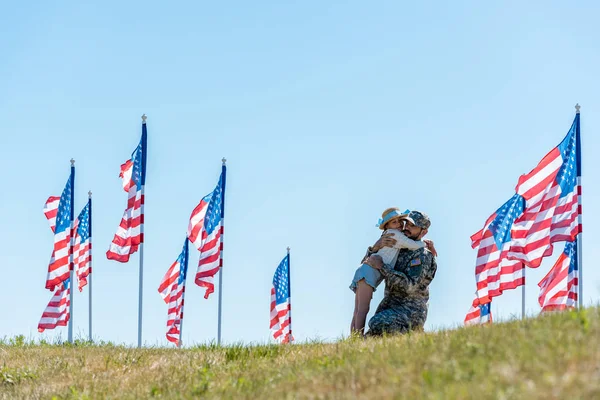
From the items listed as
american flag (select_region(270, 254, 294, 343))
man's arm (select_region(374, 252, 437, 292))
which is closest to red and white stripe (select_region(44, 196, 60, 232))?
american flag (select_region(270, 254, 294, 343))

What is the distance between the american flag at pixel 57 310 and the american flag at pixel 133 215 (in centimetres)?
439

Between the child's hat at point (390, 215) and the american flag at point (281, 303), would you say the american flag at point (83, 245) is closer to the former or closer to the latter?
the american flag at point (281, 303)

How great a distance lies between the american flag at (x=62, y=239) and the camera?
75.4 feet

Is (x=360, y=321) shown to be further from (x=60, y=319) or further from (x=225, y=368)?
(x=60, y=319)

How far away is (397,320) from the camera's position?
36.2 feet

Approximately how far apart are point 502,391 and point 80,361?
712 centimetres

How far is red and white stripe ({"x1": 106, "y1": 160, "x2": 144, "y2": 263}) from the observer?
2033cm

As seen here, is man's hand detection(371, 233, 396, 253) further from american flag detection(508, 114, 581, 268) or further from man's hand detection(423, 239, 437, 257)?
american flag detection(508, 114, 581, 268)

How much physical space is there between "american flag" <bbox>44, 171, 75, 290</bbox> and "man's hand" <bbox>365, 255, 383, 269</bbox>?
1340 cm

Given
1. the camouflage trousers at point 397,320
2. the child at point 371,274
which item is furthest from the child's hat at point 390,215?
the camouflage trousers at point 397,320


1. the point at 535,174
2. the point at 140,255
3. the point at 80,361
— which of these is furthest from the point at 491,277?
the point at 80,361

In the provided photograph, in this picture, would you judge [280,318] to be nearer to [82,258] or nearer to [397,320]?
[82,258]

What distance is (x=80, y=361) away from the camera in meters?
11.2

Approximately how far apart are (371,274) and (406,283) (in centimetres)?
44
